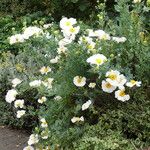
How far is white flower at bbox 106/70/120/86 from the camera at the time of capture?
3.67m

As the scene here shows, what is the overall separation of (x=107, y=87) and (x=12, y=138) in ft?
5.39

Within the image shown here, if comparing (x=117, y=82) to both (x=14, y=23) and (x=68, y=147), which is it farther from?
(x=14, y=23)

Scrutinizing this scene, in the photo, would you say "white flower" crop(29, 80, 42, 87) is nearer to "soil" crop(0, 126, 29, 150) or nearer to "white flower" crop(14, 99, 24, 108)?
"white flower" crop(14, 99, 24, 108)

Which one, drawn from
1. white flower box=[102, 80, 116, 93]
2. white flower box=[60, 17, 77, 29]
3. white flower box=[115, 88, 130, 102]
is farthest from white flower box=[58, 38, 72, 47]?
white flower box=[115, 88, 130, 102]

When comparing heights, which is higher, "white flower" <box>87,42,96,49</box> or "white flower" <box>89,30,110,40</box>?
"white flower" <box>89,30,110,40</box>

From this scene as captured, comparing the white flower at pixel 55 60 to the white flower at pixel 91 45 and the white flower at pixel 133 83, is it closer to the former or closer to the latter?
the white flower at pixel 91 45

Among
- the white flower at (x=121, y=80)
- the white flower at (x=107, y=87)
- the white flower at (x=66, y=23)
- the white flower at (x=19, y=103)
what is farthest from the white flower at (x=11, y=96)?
the white flower at (x=121, y=80)

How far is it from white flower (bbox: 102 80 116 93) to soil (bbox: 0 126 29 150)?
142 cm

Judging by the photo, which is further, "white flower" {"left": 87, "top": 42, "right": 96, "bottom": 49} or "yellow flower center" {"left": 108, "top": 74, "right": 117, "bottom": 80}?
"white flower" {"left": 87, "top": 42, "right": 96, "bottom": 49}

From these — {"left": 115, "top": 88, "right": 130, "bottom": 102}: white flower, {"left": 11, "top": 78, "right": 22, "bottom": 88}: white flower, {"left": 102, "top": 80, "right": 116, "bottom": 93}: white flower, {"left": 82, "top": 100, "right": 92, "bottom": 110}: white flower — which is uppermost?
{"left": 11, "top": 78, "right": 22, "bottom": 88}: white flower

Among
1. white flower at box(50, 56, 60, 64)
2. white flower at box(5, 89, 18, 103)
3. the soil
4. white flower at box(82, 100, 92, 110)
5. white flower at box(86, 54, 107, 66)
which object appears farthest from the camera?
the soil

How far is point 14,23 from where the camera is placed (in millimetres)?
7500

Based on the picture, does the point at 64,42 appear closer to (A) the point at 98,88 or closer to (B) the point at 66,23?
(B) the point at 66,23

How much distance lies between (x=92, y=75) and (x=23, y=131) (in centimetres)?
154
